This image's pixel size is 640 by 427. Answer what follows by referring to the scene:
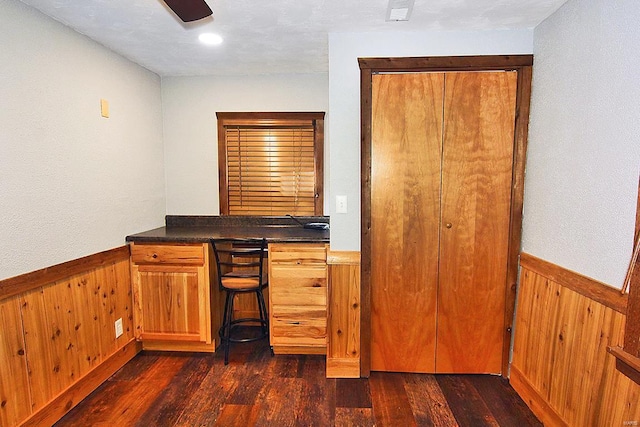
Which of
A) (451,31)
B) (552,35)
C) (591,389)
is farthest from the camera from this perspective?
(451,31)

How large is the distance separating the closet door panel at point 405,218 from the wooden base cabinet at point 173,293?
130cm

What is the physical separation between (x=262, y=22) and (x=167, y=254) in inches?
70.4

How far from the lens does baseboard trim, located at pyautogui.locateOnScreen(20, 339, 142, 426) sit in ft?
6.24

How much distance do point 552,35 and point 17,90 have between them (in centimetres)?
295

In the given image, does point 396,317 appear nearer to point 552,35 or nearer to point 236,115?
point 552,35

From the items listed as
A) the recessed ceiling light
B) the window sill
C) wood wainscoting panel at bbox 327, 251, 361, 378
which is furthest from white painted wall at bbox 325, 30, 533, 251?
the window sill

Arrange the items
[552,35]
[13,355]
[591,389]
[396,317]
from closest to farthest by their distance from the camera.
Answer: [591,389], [13,355], [552,35], [396,317]

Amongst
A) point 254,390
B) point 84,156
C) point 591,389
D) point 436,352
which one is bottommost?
point 254,390

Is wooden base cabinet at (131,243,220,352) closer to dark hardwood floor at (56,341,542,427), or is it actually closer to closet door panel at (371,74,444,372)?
dark hardwood floor at (56,341,542,427)

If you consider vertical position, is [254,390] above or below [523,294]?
below

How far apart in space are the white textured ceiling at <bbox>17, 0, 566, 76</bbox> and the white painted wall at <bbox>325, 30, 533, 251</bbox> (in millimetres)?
63

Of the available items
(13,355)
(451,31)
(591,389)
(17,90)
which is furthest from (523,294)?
(17,90)

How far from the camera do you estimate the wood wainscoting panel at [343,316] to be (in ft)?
7.75

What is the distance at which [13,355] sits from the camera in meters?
1.75
